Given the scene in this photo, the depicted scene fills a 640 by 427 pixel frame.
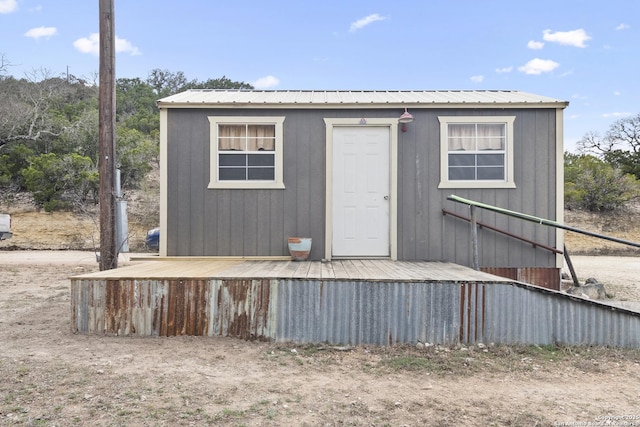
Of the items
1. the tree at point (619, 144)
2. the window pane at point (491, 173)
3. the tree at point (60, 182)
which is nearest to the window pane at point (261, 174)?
the window pane at point (491, 173)

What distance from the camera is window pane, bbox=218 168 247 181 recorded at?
20.6 feet

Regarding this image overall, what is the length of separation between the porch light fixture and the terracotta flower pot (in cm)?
214

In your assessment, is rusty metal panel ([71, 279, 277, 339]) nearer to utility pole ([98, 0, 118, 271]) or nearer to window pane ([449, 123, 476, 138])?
utility pole ([98, 0, 118, 271])

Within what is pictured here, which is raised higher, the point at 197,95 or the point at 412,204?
the point at 197,95

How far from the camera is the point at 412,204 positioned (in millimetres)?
6230

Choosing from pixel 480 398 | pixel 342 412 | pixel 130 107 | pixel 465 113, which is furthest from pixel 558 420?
pixel 130 107

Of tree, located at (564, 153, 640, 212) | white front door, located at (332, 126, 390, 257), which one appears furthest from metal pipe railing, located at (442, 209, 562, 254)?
tree, located at (564, 153, 640, 212)

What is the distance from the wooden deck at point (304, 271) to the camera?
4.38 metres

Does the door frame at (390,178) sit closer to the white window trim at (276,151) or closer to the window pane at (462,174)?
the white window trim at (276,151)

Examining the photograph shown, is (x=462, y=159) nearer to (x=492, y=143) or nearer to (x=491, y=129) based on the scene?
(x=492, y=143)

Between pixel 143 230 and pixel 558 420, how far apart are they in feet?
49.0

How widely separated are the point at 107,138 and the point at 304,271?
3143 mm

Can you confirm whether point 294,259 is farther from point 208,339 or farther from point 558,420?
point 558,420

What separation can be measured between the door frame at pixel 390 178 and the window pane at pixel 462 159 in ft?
2.74
